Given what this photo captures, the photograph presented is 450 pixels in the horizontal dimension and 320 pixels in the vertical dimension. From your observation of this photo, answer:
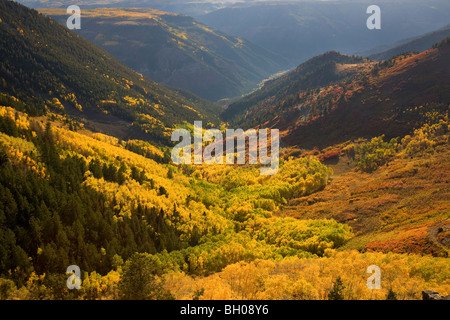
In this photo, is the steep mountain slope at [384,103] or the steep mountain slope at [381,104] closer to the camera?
the steep mountain slope at [384,103]

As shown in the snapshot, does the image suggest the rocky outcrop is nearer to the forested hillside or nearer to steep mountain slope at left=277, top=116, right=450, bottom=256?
the forested hillside

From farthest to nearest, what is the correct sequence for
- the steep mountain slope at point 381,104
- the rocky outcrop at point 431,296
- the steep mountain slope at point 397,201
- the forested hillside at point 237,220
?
1. the steep mountain slope at point 381,104
2. the steep mountain slope at point 397,201
3. the forested hillside at point 237,220
4. the rocky outcrop at point 431,296

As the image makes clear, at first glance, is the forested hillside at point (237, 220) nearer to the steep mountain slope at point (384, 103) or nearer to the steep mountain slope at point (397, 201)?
the steep mountain slope at point (397, 201)

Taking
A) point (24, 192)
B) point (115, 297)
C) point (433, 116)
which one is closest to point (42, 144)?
point (24, 192)

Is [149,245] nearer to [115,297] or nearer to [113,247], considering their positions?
[113,247]

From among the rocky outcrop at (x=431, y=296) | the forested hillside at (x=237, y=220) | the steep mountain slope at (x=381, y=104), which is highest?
the steep mountain slope at (x=381, y=104)

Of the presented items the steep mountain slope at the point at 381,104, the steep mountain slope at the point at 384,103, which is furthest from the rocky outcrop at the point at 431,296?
the steep mountain slope at the point at 384,103

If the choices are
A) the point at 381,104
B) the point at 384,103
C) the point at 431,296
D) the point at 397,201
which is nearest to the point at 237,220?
the point at 397,201

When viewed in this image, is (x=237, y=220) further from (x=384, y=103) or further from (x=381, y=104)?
(x=384, y=103)

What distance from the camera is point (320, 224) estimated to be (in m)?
80.2

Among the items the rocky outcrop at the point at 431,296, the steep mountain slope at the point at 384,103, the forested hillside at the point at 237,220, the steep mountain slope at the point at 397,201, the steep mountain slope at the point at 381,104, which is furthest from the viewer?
the steep mountain slope at the point at 381,104

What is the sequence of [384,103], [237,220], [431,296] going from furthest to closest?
1. [384,103]
2. [237,220]
3. [431,296]

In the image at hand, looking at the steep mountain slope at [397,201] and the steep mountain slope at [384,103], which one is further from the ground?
the steep mountain slope at [384,103]
